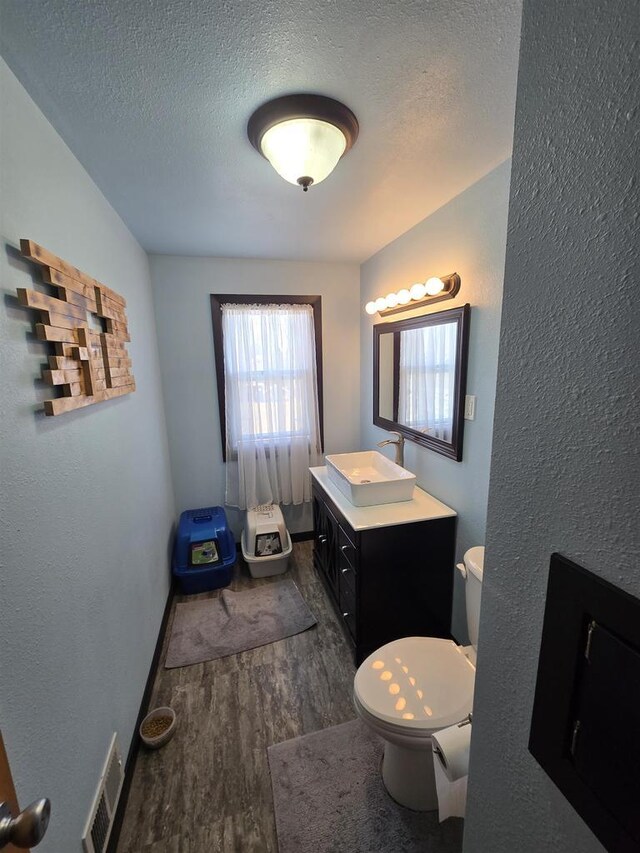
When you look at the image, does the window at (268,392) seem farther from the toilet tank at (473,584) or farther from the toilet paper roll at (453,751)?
the toilet paper roll at (453,751)

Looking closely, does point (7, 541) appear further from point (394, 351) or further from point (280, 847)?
point (394, 351)

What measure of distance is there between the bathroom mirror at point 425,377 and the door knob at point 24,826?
1.72 meters

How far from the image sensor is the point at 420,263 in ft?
6.52

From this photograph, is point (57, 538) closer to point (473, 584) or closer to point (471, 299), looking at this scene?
point (473, 584)

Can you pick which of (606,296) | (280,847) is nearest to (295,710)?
(280,847)

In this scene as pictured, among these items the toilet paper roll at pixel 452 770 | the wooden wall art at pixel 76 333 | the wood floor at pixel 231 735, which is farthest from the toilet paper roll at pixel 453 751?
the wooden wall art at pixel 76 333

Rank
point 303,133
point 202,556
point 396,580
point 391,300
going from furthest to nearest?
point 202,556, point 391,300, point 396,580, point 303,133

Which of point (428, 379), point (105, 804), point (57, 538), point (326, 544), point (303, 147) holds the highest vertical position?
point (303, 147)

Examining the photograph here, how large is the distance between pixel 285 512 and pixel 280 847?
2.02 meters

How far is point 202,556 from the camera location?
246cm

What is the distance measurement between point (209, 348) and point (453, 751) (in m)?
2.55

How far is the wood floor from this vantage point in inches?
47.9

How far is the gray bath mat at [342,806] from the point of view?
1.18m

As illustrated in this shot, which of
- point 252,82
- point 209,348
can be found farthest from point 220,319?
point 252,82
